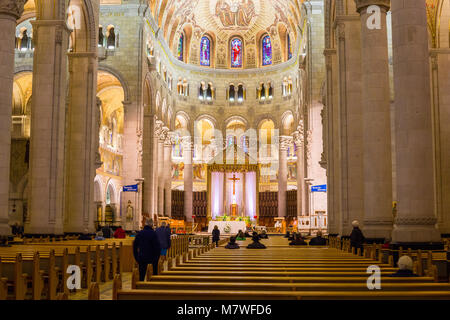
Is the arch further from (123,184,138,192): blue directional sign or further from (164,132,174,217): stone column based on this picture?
(164,132,174,217): stone column

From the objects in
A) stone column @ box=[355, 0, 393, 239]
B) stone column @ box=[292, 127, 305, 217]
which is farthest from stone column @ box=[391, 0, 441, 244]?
stone column @ box=[292, 127, 305, 217]

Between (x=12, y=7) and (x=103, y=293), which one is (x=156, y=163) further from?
(x=103, y=293)

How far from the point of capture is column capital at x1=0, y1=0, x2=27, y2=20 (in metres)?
15.0

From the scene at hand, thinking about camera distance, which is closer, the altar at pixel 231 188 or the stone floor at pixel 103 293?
the stone floor at pixel 103 293

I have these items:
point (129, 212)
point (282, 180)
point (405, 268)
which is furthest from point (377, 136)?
point (282, 180)

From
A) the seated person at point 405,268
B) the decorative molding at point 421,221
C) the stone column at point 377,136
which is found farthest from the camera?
the stone column at point 377,136

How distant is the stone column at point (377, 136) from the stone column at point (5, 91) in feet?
33.5

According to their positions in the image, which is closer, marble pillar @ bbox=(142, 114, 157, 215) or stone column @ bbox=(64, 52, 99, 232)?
stone column @ bbox=(64, 52, 99, 232)

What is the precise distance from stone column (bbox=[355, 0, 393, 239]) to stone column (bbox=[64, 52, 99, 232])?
41.9ft

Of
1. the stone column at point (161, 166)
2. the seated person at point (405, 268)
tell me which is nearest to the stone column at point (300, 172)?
the stone column at point (161, 166)

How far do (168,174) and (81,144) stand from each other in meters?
25.8

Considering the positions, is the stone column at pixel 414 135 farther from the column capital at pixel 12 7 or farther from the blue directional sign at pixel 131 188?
the blue directional sign at pixel 131 188

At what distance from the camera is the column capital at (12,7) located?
1502 cm

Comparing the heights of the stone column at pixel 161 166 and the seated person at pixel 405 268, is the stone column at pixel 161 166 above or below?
above
